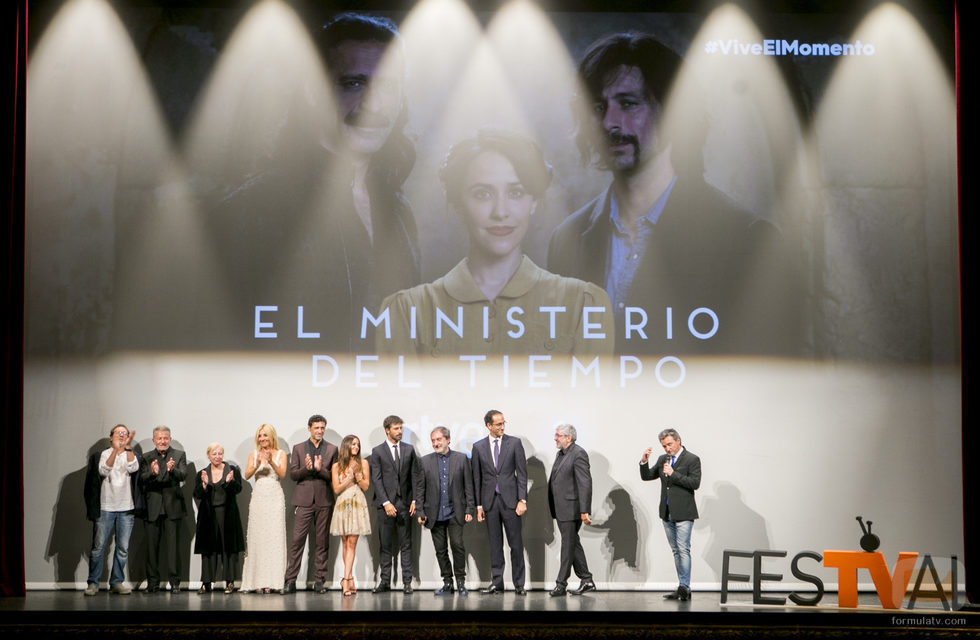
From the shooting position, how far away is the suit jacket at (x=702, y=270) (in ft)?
33.0

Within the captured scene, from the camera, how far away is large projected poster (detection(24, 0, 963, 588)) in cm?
989

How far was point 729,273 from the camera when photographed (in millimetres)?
10094

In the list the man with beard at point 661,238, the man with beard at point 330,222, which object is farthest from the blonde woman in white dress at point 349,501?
the man with beard at point 661,238

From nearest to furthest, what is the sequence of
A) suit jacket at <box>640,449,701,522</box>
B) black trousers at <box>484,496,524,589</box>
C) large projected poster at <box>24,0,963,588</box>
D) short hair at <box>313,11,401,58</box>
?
suit jacket at <box>640,449,701,522</box> < black trousers at <box>484,496,524,589</box> < large projected poster at <box>24,0,963,588</box> < short hair at <box>313,11,401,58</box>

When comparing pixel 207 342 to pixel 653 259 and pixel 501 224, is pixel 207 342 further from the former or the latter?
pixel 653 259

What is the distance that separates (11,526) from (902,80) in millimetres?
9729

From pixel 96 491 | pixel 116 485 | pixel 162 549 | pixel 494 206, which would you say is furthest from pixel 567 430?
pixel 96 491

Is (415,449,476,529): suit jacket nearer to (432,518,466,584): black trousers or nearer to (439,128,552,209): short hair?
(432,518,466,584): black trousers

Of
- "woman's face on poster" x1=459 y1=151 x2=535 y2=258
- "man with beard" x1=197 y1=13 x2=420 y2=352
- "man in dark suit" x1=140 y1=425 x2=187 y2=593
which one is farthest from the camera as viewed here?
Answer: "woman's face on poster" x1=459 y1=151 x2=535 y2=258

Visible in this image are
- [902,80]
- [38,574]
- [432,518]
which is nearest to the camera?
[432,518]

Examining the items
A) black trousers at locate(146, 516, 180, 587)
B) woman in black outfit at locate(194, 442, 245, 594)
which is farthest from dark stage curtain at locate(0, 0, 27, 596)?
woman in black outfit at locate(194, 442, 245, 594)

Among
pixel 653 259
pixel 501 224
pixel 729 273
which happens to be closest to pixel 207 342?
pixel 501 224

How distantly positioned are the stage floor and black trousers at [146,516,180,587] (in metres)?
1.07

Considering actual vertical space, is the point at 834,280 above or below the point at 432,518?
above
